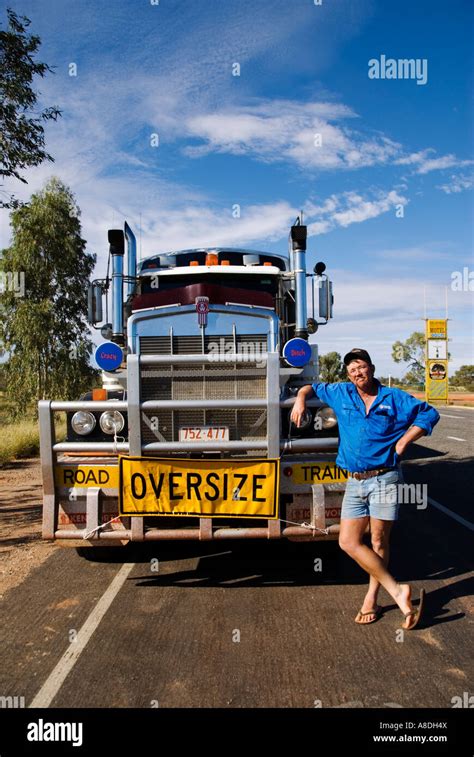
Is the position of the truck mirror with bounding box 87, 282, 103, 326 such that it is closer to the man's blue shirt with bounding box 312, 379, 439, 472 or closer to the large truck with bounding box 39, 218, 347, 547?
the large truck with bounding box 39, 218, 347, 547

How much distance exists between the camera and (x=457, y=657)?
335 cm

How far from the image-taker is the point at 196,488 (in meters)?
4.11

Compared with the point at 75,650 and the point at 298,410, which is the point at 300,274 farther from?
the point at 75,650

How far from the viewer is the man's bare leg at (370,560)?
3.72m

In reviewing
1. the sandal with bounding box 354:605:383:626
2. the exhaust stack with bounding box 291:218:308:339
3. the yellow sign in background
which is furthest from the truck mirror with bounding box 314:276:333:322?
the yellow sign in background

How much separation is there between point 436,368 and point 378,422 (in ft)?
128

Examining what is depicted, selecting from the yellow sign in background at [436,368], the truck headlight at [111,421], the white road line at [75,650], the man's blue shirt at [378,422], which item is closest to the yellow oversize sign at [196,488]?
the truck headlight at [111,421]

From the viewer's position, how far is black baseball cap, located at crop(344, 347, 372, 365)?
12.3 feet

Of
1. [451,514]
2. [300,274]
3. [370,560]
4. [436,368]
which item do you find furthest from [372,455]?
[436,368]

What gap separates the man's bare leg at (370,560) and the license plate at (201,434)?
1.19m

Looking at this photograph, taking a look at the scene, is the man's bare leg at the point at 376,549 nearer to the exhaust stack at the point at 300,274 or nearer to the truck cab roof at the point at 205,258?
the exhaust stack at the point at 300,274
